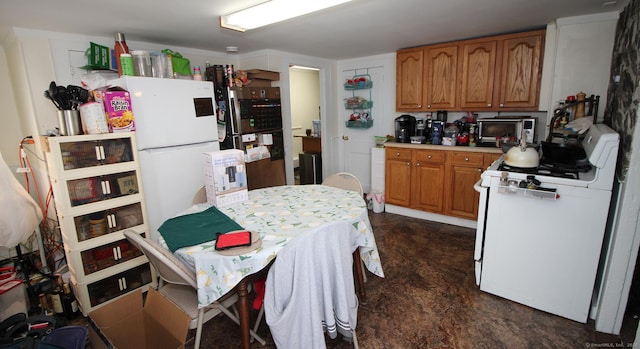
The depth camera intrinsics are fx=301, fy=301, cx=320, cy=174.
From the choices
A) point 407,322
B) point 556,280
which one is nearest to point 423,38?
point 556,280

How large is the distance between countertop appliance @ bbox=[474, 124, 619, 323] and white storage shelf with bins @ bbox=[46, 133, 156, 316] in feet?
8.82

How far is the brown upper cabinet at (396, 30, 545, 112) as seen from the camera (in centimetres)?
314

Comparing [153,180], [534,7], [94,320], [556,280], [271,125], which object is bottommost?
[556,280]

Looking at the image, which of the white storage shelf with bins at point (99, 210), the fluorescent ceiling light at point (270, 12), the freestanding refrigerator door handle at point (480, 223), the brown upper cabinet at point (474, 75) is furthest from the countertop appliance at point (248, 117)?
the freestanding refrigerator door handle at point (480, 223)

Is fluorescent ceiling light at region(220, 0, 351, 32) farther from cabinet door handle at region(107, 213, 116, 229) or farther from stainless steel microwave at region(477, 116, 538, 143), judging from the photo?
stainless steel microwave at region(477, 116, 538, 143)

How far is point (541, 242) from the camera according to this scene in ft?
6.79

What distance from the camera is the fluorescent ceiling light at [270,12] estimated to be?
1937mm

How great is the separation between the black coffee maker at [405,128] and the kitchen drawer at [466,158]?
0.65m

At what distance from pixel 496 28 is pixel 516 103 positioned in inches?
32.2

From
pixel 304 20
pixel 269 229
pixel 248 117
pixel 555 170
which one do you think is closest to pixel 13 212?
pixel 269 229

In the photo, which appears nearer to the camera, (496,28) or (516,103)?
(496,28)

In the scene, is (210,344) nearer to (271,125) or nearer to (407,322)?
(407,322)

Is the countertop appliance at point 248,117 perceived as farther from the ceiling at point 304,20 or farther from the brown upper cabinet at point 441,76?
the brown upper cabinet at point 441,76

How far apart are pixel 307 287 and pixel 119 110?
1.90 m
